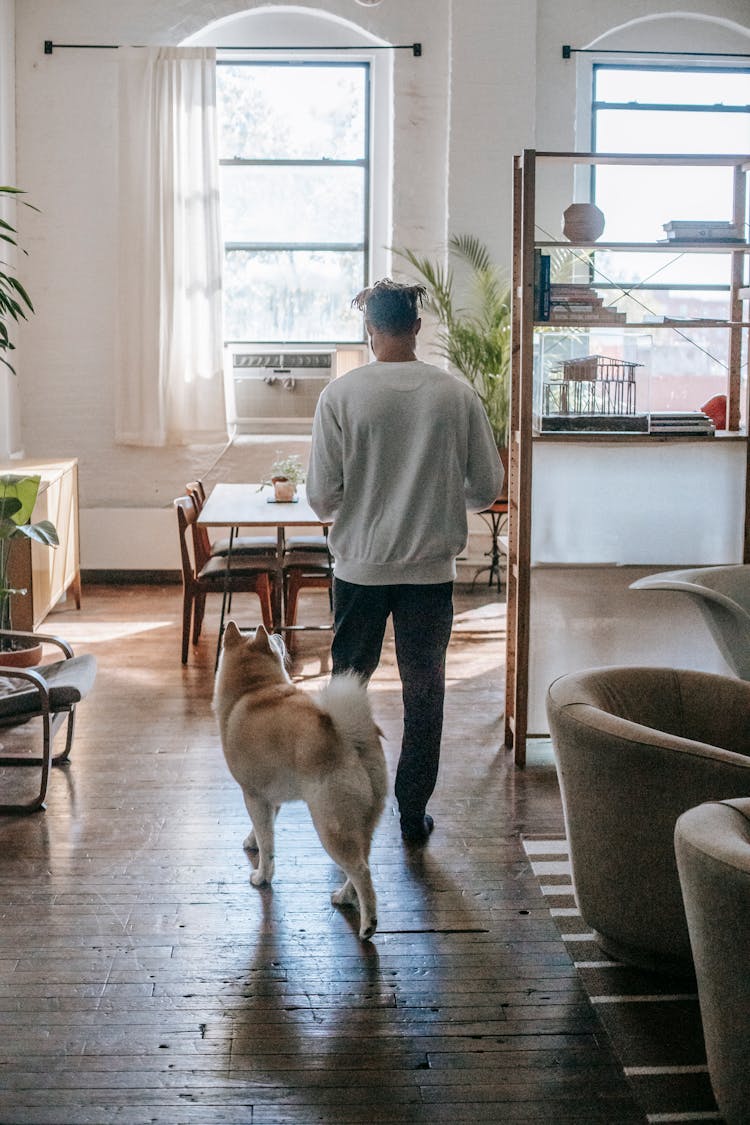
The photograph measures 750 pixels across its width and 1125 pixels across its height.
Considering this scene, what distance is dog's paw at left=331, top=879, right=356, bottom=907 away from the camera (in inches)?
136

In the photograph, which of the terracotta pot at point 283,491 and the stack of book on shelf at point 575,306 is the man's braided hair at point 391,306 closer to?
the stack of book on shelf at point 575,306

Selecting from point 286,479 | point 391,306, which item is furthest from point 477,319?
point 391,306

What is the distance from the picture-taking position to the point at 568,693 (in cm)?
308

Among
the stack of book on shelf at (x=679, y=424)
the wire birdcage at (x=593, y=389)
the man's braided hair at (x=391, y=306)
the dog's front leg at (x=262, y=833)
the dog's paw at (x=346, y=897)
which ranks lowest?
the dog's paw at (x=346, y=897)

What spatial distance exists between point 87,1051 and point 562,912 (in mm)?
1354

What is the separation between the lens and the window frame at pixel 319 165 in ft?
27.8

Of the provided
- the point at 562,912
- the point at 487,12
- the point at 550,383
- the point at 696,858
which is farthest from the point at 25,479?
Result: the point at 487,12

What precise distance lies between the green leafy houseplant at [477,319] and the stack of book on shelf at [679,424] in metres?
3.38

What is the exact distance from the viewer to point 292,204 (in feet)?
28.5

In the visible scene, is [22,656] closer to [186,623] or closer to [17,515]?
[17,515]

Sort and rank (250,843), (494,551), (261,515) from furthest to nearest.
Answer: (494,551), (261,515), (250,843)

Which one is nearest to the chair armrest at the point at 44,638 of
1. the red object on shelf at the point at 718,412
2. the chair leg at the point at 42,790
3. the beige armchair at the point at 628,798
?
the chair leg at the point at 42,790

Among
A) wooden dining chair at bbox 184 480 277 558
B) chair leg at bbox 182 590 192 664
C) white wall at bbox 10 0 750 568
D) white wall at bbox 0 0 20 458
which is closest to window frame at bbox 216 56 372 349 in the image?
white wall at bbox 10 0 750 568

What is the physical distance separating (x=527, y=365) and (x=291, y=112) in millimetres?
4851
